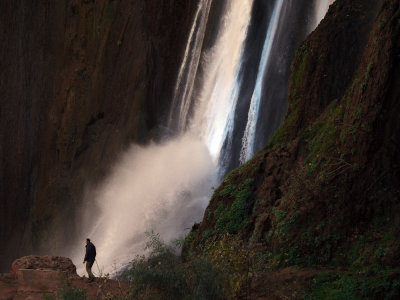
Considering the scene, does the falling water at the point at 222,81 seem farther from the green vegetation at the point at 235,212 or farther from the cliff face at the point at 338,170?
the cliff face at the point at 338,170

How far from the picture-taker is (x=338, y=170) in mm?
10703

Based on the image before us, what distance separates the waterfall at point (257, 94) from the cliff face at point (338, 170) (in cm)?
582

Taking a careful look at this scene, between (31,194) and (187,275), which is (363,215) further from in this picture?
(31,194)

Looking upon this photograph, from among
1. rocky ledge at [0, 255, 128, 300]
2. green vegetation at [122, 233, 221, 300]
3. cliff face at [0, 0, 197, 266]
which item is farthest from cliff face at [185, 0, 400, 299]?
cliff face at [0, 0, 197, 266]

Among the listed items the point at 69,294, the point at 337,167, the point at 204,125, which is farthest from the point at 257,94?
the point at 69,294

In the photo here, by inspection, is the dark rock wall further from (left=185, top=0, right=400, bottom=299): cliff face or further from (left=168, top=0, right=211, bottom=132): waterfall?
(left=168, top=0, right=211, bottom=132): waterfall

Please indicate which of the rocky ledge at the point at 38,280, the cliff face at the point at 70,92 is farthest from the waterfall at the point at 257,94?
the cliff face at the point at 70,92

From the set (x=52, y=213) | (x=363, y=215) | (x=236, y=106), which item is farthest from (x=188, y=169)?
(x=363, y=215)

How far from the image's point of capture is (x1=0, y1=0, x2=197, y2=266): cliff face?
27297mm

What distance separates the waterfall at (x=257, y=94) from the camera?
19.2 metres

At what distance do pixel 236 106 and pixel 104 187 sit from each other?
7710 millimetres

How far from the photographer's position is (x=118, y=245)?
77.3 feet

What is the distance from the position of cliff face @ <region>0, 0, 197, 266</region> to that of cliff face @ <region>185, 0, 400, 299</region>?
551 inches

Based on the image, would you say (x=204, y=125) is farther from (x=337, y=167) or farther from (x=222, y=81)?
(x=337, y=167)
